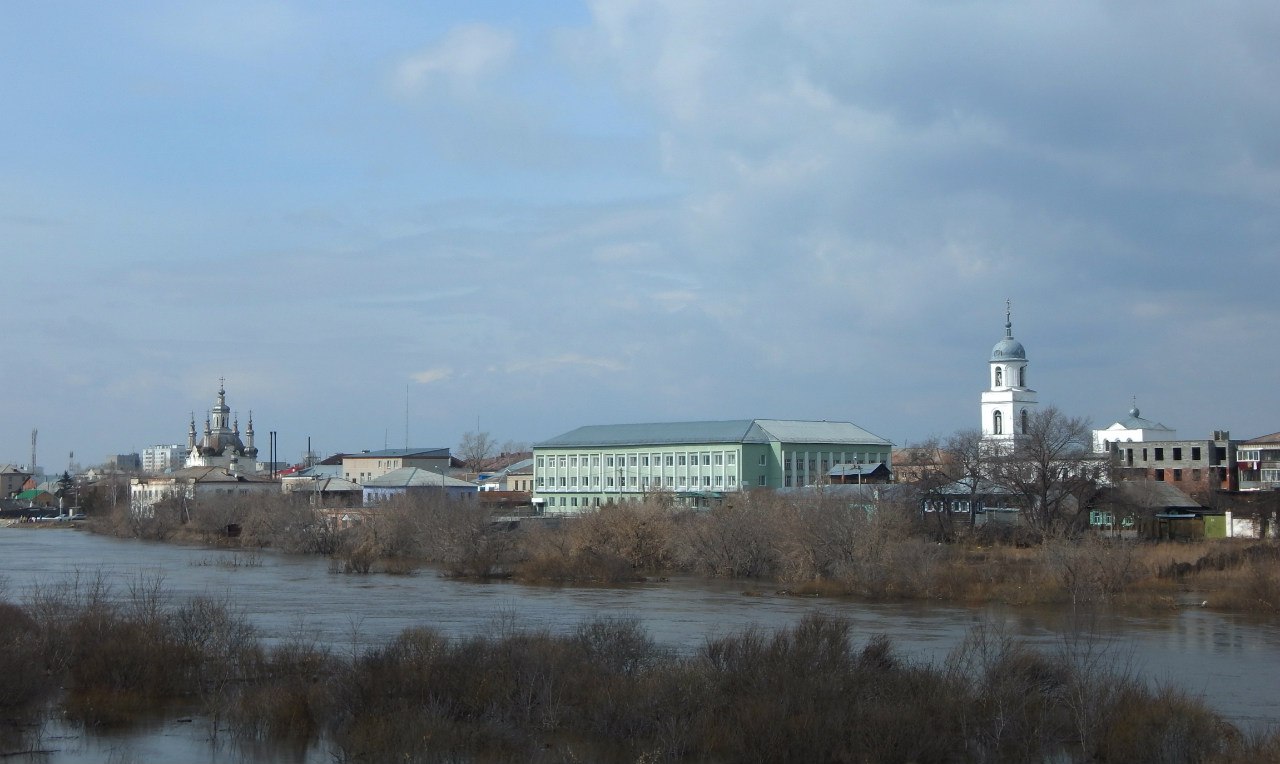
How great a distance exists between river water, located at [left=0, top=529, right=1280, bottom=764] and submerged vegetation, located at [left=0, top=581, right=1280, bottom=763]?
130 centimetres

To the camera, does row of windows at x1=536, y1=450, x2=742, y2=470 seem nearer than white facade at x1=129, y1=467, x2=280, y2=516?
Yes

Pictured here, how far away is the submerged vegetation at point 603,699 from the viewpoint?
19.0 meters

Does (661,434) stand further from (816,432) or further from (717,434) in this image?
(816,432)

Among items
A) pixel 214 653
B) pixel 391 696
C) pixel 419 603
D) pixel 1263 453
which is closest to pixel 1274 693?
pixel 391 696

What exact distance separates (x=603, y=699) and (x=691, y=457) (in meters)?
89.5

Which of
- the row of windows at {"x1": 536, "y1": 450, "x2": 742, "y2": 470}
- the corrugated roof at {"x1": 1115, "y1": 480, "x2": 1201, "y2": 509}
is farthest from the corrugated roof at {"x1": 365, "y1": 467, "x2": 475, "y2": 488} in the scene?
the corrugated roof at {"x1": 1115, "y1": 480, "x2": 1201, "y2": 509}

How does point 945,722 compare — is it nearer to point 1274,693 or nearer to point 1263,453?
point 1274,693

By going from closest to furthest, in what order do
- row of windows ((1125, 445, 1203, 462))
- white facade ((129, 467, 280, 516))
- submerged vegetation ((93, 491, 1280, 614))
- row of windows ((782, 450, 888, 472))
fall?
submerged vegetation ((93, 491, 1280, 614)) → row of windows ((1125, 445, 1203, 462)) → row of windows ((782, 450, 888, 472)) → white facade ((129, 467, 280, 516))

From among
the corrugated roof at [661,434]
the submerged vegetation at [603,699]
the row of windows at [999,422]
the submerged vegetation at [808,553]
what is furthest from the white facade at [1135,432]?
the submerged vegetation at [603,699]

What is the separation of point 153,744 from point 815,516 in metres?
39.0

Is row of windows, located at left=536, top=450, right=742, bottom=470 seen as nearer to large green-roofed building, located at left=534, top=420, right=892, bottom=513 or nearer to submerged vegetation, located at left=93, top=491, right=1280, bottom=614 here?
large green-roofed building, located at left=534, top=420, right=892, bottom=513

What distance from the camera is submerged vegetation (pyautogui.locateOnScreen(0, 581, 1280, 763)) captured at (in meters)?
19.0

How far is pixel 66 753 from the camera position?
1938cm

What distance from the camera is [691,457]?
361ft
